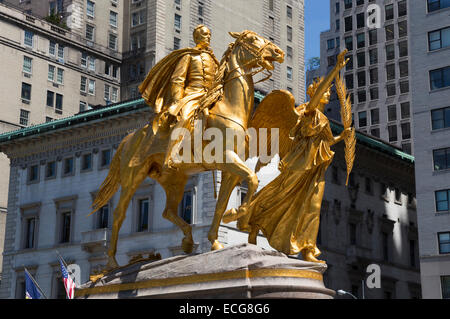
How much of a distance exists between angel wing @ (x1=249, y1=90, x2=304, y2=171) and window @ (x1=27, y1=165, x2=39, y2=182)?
49557 millimetres

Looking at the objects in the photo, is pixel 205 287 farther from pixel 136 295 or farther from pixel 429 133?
pixel 429 133

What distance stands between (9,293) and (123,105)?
678 inches

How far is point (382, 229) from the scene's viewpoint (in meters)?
68.8

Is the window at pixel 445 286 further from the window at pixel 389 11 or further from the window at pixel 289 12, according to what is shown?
the window at pixel 389 11

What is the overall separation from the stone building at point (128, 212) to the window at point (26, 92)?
1504cm

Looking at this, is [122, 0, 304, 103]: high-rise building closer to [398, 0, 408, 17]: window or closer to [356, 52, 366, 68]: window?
[356, 52, 366, 68]: window

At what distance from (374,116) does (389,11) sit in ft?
44.2

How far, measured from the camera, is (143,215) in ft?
185

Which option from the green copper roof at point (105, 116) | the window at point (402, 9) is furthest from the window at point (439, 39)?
the window at point (402, 9)

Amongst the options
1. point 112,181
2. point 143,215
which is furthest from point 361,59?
point 112,181

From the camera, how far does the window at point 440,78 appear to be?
5653 cm

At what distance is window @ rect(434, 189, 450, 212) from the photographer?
181 feet
